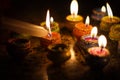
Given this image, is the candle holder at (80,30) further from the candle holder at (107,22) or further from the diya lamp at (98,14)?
the diya lamp at (98,14)

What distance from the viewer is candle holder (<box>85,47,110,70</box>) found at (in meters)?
2.52

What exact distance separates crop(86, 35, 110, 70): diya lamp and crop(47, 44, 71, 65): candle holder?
0.22 m

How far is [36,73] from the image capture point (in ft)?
8.60

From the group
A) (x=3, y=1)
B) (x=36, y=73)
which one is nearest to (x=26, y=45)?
(x=36, y=73)

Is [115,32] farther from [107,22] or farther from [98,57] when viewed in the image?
[98,57]

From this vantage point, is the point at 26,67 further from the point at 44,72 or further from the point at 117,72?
the point at 117,72

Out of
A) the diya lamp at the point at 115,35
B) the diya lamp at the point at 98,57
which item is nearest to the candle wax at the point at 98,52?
the diya lamp at the point at 98,57

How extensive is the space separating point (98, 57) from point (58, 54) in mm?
388

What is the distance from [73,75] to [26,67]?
49cm

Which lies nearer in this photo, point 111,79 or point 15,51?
point 111,79

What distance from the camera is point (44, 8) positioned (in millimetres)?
4406

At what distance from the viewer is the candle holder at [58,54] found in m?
2.59

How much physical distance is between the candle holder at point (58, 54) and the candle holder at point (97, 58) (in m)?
0.21

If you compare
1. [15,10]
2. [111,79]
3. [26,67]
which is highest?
[15,10]
